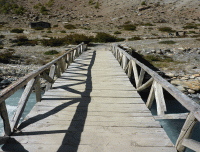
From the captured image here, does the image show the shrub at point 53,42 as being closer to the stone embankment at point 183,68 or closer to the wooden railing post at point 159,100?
the stone embankment at point 183,68

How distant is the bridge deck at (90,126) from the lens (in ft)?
7.23

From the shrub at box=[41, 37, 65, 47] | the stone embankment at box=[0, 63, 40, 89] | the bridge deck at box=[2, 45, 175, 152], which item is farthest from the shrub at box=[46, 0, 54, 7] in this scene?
the bridge deck at box=[2, 45, 175, 152]

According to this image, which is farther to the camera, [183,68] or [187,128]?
[183,68]

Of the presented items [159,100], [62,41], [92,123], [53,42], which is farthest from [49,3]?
[159,100]

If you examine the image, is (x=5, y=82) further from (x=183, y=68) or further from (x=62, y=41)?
(x=183, y=68)

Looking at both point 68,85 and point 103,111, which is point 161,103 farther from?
point 68,85

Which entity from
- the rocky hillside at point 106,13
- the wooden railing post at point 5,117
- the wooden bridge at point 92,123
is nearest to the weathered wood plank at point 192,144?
the wooden bridge at point 92,123

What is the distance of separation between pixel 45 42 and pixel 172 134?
17.0 m

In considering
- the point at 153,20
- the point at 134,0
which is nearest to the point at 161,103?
the point at 153,20

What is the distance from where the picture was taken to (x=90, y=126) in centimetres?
267

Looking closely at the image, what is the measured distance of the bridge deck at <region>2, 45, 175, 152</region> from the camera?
221 cm

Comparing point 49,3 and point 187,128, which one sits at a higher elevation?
point 49,3

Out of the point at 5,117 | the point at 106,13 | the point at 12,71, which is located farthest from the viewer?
the point at 106,13

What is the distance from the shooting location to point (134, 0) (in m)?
56.4
